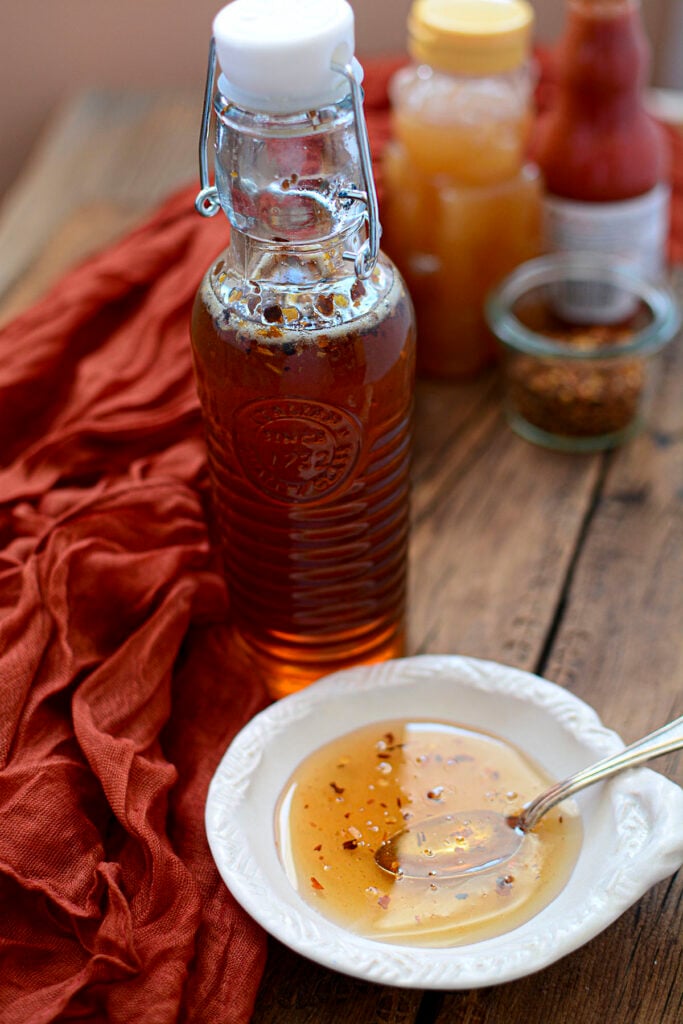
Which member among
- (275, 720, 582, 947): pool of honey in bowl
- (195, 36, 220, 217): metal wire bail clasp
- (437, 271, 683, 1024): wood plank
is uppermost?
(195, 36, 220, 217): metal wire bail clasp

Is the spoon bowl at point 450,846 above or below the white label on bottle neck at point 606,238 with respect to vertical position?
below

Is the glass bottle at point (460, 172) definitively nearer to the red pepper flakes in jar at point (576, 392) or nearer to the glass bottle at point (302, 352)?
the red pepper flakes in jar at point (576, 392)

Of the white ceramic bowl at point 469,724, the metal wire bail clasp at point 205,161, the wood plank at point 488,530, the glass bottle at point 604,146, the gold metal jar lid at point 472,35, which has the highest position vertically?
the metal wire bail clasp at point 205,161

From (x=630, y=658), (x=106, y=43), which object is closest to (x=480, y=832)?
(x=630, y=658)

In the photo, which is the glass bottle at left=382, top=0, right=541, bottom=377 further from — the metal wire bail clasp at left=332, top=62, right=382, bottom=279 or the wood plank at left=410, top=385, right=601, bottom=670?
the metal wire bail clasp at left=332, top=62, right=382, bottom=279

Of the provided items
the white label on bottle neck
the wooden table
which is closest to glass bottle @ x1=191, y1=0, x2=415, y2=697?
the wooden table

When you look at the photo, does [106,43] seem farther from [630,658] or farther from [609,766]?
[609,766]

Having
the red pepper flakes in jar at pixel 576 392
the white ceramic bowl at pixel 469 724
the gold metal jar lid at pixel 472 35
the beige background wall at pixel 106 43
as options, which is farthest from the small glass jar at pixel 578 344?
the beige background wall at pixel 106 43
